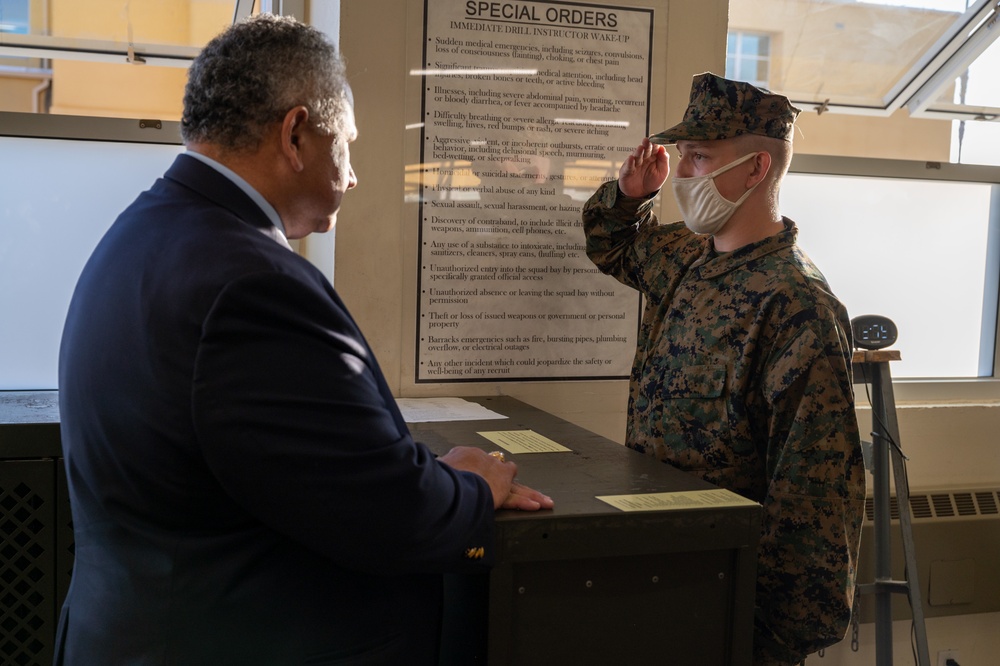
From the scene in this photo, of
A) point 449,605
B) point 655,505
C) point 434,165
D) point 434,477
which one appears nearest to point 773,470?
point 655,505

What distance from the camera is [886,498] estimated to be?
2.68 metres

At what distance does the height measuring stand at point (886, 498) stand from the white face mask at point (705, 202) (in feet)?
2.98

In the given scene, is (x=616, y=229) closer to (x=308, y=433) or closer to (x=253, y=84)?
(x=253, y=84)

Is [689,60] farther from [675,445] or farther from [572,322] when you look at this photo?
[675,445]

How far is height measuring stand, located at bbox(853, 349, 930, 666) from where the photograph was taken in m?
2.66

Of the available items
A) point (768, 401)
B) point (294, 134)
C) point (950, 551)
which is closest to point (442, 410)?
point (768, 401)

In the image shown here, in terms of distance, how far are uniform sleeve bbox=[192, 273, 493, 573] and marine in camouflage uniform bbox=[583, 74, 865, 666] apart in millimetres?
840

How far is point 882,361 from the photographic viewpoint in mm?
2650

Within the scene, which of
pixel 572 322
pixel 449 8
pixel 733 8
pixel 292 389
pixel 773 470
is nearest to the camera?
pixel 292 389

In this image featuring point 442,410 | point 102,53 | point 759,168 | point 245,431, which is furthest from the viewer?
point 102,53

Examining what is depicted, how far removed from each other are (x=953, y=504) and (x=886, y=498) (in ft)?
2.05

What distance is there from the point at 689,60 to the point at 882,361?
105 cm

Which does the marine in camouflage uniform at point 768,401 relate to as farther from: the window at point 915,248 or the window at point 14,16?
the window at point 14,16

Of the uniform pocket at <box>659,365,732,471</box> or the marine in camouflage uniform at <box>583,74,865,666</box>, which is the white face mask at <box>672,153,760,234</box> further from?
the uniform pocket at <box>659,365,732,471</box>
